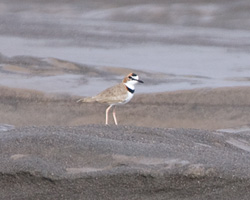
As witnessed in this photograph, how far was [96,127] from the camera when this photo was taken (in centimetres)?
695

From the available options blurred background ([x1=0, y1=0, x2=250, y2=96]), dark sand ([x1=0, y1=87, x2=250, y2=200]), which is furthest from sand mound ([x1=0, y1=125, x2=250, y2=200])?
blurred background ([x1=0, y1=0, x2=250, y2=96])

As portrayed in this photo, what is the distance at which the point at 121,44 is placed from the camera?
44.8ft

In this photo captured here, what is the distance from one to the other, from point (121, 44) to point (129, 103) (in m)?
3.56

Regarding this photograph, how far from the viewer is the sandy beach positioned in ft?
18.6

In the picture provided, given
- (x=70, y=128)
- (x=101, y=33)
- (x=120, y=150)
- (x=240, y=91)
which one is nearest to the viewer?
(x=120, y=150)

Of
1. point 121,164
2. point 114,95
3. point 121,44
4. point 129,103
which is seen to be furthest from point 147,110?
point 121,164

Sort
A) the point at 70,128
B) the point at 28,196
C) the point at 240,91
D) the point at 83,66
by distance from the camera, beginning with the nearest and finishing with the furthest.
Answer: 1. the point at 28,196
2. the point at 70,128
3. the point at 240,91
4. the point at 83,66

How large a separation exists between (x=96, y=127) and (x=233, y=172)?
158 cm

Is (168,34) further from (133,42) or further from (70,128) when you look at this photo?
(70,128)

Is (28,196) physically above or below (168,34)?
below

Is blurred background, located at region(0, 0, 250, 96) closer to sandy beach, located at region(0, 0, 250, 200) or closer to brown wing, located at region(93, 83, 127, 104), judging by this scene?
sandy beach, located at region(0, 0, 250, 200)

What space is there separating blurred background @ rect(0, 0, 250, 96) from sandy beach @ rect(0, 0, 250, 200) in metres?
0.02

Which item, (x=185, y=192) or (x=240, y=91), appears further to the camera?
(x=240, y=91)

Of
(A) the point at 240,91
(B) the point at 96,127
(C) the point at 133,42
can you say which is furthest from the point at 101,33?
(B) the point at 96,127
